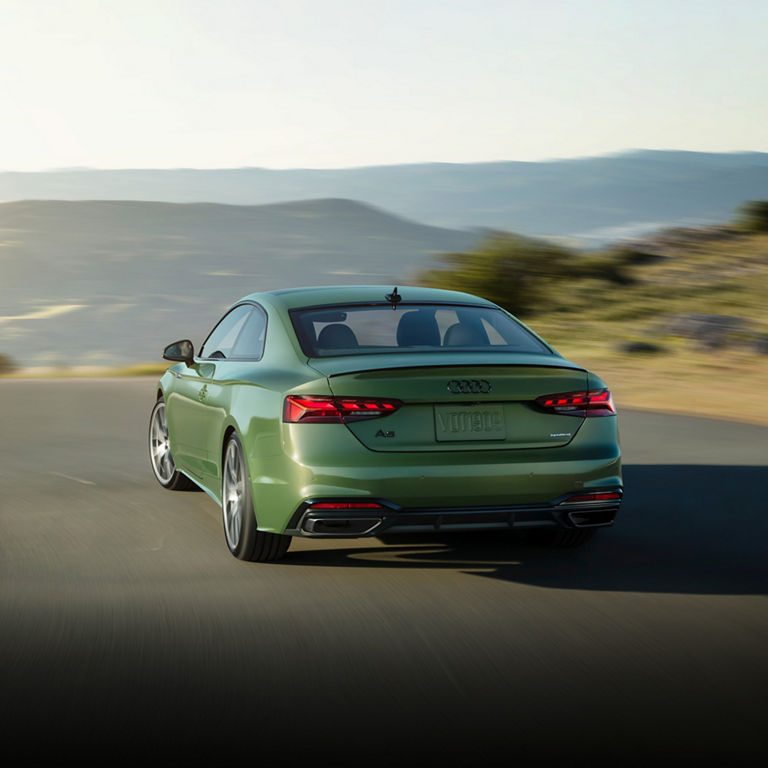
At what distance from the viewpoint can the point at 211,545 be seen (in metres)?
7.55

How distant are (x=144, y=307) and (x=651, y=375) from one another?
5032 centimetres

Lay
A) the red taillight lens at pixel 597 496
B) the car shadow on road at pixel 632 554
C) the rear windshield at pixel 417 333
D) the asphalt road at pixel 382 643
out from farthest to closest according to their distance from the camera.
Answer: the rear windshield at pixel 417 333, the red taillight lens at pixel 597 496, the car shadow on road at pixel 632 554, the asphalt road at pixel 382 643

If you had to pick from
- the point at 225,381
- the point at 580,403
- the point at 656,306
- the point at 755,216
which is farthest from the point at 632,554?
the point at 755,216

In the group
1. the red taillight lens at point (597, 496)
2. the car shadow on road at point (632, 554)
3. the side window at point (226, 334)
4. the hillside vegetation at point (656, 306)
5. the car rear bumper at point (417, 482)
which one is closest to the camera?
the car rear bumper at point (417, 482)

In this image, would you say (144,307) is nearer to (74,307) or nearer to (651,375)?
(74,307)

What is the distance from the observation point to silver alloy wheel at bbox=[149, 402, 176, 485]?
385 inches

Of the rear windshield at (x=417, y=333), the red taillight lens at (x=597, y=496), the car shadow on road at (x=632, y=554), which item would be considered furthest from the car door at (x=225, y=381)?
the red taillight lens at (x=597, y=496)

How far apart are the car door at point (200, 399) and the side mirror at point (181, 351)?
0.20 ft

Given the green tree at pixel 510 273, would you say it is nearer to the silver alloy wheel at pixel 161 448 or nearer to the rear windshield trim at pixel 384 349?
the silver alloy wheel at pixel 161 448

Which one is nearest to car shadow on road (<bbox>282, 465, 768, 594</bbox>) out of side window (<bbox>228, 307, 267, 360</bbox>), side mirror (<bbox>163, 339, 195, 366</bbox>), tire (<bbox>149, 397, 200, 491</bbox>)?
side window (<bbox>228, 307, 267, 360</bbox>)

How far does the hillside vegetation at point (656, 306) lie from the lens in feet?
70.3

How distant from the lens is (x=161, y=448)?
10000 mm

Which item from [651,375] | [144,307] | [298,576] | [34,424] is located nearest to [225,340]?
[298,576]

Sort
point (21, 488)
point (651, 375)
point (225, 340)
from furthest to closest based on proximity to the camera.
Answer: point (651, 375), point (21, 488), point (225, 340)
